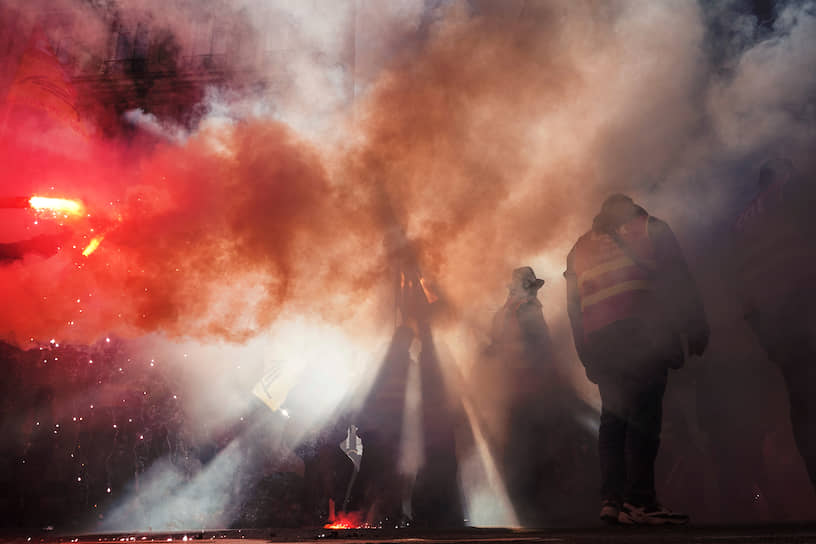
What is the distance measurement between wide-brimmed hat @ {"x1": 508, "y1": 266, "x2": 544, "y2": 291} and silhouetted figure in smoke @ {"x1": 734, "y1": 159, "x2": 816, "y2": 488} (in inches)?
70.6

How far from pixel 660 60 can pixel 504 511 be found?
15.8ft

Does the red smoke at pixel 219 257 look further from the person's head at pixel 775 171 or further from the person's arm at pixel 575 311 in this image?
the person's head at pixel 775 171

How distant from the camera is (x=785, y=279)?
14.9 feet

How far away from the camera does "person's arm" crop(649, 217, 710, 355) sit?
4.35 meters

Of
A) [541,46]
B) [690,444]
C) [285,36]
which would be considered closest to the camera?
[690,444]

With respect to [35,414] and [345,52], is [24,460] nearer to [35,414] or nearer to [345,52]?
[35,414]

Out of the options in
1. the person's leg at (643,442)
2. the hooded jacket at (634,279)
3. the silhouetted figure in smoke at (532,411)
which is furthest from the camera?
the silhouetted figure in smoke at (532,411)

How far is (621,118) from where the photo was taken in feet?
18.8

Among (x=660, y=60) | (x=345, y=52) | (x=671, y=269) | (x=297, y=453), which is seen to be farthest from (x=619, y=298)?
(x=345, y=52)

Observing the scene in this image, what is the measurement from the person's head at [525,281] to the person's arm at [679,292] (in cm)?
138

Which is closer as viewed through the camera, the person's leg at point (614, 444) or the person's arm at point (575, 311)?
the person's leg at point (614, 444)

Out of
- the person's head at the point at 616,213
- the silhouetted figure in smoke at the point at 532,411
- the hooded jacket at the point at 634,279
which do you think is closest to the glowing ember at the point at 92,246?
the silhouetted figure in smoke at the point at 532,411

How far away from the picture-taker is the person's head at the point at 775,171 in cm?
485

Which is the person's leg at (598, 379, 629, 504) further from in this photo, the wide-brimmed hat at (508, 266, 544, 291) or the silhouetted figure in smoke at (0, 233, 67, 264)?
the silhouetted figure in smoke at (0, 233, 67, 264)
